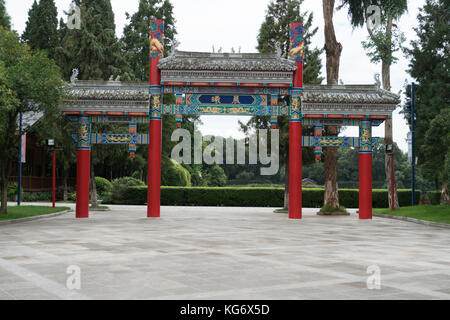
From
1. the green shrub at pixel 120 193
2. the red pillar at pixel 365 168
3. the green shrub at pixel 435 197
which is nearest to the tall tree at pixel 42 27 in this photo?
the green shrub at pixel 120 193

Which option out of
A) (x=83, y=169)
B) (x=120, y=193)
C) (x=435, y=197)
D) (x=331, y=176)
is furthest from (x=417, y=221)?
(x=120, y=193)

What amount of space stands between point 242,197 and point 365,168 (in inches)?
629

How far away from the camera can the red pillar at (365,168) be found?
63.0 ft

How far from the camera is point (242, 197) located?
113ft

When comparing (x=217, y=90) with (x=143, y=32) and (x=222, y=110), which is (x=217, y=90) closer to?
(x=222, y=110)

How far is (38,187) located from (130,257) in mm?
30292

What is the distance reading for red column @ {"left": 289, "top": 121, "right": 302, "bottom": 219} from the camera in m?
18.9

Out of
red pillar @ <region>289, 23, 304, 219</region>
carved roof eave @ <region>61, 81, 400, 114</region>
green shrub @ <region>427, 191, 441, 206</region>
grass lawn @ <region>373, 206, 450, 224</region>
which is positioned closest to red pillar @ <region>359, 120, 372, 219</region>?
carved roof eave @ <region>61, 81, 400, 114</region>

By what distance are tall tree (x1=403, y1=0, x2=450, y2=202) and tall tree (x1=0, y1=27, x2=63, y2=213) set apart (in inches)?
846

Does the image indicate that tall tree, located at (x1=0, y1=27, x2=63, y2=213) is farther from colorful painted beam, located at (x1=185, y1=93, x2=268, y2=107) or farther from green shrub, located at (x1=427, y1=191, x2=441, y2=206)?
green shrub, located at (x1=427, y1=191, x2=441, y2=206)

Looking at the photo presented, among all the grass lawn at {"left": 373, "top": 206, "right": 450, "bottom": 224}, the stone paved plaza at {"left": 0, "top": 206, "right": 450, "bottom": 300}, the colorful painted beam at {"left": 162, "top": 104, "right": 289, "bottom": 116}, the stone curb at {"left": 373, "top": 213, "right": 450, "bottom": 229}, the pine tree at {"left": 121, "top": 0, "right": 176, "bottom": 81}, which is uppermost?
the pine tree at {"left": 121, "top": 0, "right": 176, "bottom": 81}
